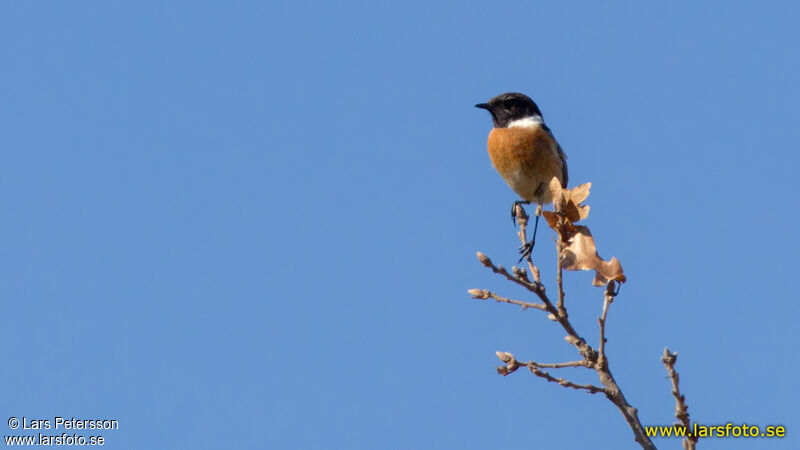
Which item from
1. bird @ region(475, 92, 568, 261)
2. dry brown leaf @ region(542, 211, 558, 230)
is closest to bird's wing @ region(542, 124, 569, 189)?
bird @ region(475, 92, 568, 261)

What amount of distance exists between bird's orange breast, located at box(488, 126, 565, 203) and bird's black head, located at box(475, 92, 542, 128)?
0.99 feet

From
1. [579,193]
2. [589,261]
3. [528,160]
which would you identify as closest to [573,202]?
[579,193]

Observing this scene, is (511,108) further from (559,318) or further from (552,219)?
(559,318)

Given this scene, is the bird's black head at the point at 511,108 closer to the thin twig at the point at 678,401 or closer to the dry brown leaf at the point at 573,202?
the dry brown leaf at the point at 573,202

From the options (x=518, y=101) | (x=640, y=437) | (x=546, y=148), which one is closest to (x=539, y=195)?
(x=546, y=148)

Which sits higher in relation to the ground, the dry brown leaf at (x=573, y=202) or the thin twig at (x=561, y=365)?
the dry brown leaf at (x=573, y=202)

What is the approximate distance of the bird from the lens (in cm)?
904

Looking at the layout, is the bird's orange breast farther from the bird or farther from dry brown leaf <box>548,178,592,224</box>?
dry brown leaf <box>548,178,592,224</box>

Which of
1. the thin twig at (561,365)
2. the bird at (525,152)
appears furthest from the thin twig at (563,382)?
the bird at (525,152)

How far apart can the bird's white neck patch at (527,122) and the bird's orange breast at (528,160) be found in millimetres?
61

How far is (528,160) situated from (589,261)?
184 inches

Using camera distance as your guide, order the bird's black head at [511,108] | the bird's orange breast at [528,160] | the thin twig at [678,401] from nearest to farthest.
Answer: the thin twig at [678,401] → the bird's orange breast at [528,160] → the bird's black head at [511,108]

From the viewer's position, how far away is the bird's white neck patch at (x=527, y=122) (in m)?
9.41

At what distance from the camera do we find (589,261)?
14.5 ft
